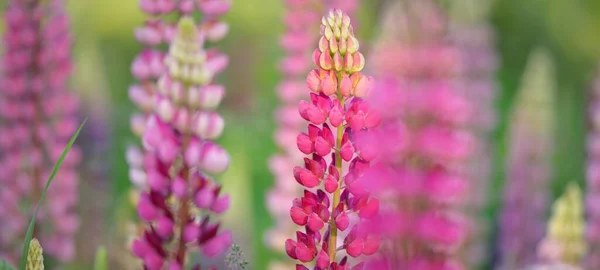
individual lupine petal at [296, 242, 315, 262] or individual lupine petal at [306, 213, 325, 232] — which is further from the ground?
individual lupine petal at [306, 213, 325, 232]

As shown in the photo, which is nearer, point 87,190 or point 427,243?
point 427,243

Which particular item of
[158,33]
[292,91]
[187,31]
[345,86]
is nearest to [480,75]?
[292,91]

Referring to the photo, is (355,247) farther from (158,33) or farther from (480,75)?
(480,75)

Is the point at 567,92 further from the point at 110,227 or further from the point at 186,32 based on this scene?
the point at 186,32

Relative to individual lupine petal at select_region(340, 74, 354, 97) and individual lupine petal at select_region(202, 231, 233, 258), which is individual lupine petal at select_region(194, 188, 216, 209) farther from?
individual lupine petal at select_region(340, 74, 354, 97)

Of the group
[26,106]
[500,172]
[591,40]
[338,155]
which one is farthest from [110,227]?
[591,40]

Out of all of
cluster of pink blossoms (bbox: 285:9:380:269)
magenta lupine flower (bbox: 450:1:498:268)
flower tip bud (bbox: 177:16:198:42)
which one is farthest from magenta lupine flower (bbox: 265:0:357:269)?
cluster of pink blossoms (bbox: 285:9:380:269)
